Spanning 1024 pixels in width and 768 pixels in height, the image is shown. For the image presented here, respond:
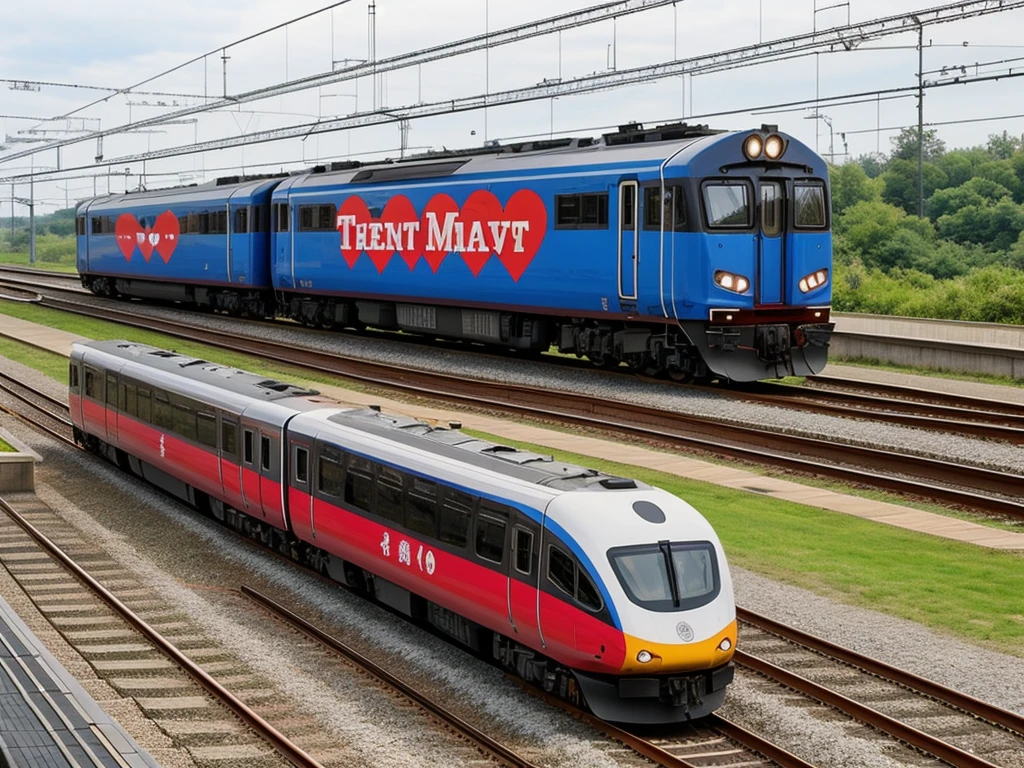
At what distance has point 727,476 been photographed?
22594 millimetres

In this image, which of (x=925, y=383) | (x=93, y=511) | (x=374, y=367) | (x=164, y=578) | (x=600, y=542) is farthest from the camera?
(x=374, y=367)

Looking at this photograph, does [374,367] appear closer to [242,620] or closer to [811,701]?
[242,620]

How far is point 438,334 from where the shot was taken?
37.8 m

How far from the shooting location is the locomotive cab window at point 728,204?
2780cm

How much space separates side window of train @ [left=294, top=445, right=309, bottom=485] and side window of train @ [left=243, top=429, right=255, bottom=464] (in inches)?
61.5

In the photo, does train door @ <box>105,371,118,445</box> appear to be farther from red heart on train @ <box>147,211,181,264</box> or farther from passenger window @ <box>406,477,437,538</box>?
red heart on train @ <box>147,211,181,264</box>

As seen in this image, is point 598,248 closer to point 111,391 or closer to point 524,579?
point 111,391

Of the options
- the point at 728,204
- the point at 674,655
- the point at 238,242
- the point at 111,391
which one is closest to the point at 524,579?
the point at 674,655

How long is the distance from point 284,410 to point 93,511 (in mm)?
5855

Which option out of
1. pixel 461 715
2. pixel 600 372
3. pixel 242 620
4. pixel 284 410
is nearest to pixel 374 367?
pixel 600 372

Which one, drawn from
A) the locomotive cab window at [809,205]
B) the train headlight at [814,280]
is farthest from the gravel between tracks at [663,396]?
the locomotive cab window at [809,205]

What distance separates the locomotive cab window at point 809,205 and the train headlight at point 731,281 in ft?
6.45

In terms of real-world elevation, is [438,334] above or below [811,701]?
→ above

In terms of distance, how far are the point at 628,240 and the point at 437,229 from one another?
8.20 meters
